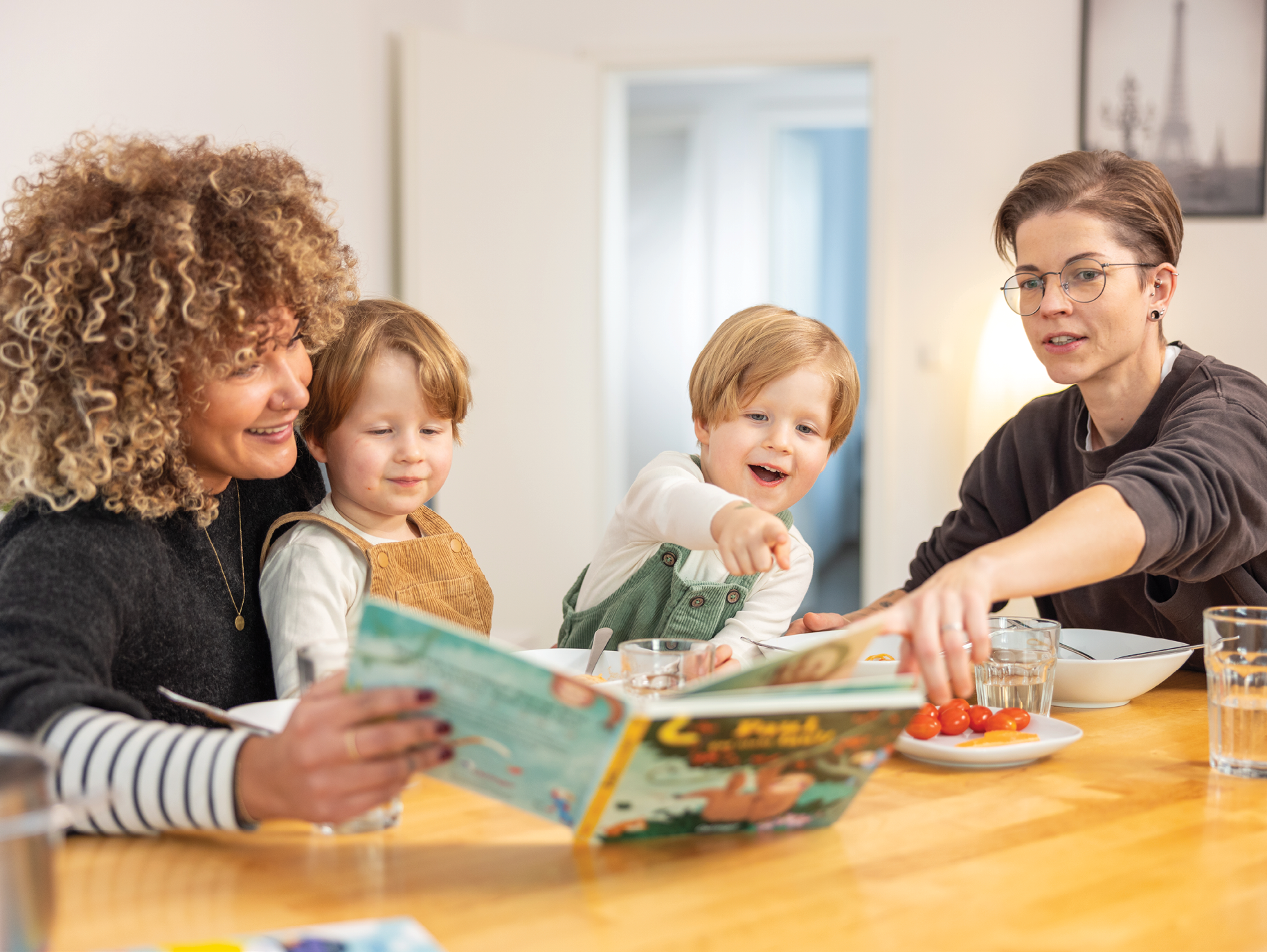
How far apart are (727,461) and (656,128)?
15.3 ft

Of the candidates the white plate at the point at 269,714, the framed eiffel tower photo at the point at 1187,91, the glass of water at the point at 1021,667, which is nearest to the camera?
the white plate at the point at 269,714

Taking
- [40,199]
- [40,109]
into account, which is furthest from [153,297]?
[40,109]

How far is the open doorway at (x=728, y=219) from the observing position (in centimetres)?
588

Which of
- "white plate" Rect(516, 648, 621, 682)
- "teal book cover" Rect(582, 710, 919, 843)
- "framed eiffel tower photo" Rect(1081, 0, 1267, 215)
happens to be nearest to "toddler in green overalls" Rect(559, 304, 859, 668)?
"white plate" Rect(516, 648, 621, 682)

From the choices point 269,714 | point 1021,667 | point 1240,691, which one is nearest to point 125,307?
point 269,714

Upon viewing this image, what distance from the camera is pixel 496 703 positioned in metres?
0.73

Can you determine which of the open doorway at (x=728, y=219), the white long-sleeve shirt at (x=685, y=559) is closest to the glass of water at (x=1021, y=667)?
the white long-sleeve shirt at (x=685, y=559)

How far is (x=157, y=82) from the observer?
2.77 metres

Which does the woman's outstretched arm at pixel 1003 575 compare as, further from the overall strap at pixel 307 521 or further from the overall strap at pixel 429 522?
the overall strap at pixel 429 522

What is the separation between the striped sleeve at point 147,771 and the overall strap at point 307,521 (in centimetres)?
50

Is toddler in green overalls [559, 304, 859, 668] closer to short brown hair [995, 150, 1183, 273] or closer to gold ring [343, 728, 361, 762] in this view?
short brown hair [995, 150, 1183, 273]

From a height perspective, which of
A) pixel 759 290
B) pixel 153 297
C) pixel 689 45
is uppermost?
pixel 689 45

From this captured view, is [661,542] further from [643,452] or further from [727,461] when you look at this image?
[643,452]

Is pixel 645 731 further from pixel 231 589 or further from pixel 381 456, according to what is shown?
pixel 381 456
